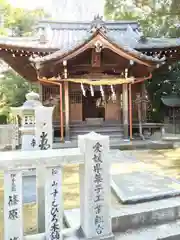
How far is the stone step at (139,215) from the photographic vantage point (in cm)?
297

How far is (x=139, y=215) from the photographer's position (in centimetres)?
305

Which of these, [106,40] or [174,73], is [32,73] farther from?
[174,73]

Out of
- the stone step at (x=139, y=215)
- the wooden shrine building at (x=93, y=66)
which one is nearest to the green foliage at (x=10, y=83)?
the wooden shrine building at (x=93, y=66)

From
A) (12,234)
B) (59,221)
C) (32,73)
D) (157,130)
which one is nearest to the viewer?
(12,234)

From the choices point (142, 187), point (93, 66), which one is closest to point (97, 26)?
point (93, 66)

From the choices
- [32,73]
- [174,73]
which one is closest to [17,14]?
[32,73]

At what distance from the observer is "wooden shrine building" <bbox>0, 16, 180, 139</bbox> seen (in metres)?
9.19

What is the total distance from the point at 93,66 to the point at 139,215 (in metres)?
7.81

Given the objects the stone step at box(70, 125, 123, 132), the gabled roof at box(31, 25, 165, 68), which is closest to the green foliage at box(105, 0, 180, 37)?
the gabled roof at box(31, 25, 165, 68)

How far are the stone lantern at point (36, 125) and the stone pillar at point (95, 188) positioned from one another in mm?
651

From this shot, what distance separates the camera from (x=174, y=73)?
14508 mm

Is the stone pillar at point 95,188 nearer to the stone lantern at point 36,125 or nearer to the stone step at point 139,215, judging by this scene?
the stone step at point 139,215

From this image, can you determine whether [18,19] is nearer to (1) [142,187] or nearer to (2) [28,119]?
(2) [28,119]

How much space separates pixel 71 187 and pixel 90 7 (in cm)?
5570
